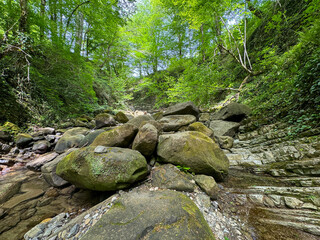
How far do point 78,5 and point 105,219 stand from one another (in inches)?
463

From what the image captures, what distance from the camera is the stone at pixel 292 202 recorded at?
1.74 meters

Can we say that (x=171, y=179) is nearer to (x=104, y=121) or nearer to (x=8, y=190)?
(x=8, y=190)

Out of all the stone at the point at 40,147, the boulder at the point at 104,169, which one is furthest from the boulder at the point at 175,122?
the stone at the point at 40,147

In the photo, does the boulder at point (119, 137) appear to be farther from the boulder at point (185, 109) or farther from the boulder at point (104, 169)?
the boulder at point (185, 109)

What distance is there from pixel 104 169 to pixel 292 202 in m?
3.05

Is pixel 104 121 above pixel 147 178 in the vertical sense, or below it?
above

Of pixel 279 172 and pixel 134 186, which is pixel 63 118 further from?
pixel 279 172

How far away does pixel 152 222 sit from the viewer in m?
1.22

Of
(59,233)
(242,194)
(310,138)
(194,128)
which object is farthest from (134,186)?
(310,138)

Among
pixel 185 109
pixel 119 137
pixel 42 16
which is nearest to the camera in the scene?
pixel 119 137

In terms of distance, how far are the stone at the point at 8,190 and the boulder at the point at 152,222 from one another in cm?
317

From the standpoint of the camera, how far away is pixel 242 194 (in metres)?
2.17

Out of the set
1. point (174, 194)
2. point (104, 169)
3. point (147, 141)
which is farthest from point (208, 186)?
point (104, 169)

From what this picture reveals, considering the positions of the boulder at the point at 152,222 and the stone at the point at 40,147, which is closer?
the boulder at the point at 152,222
